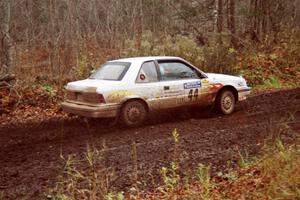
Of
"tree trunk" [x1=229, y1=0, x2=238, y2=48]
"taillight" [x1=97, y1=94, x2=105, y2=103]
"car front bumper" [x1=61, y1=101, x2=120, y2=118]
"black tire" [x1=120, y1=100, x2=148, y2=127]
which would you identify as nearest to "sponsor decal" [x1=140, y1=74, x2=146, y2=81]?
"black tire" [x1=120, y1=100, x2=148, y2=127]

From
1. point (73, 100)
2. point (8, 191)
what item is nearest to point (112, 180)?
point (8, 191)

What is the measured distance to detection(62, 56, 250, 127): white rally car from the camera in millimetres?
9500

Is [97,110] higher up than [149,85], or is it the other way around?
[149,85]

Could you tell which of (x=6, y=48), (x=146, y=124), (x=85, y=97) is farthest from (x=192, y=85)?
(x=6, y=48)

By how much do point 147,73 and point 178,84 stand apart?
80 centimetres

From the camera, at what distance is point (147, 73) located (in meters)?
10.1

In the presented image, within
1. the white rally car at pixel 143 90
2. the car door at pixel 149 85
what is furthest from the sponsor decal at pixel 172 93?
the car door at pixel 149 85

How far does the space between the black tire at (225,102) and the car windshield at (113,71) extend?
8.37 feet

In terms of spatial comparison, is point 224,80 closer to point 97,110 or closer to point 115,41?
point 97,110

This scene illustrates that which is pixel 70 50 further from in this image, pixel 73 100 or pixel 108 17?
pixel 73 100

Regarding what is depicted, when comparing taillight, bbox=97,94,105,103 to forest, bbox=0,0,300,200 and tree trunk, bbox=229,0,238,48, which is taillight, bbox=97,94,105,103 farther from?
tree trunk, bbox=229,0,238,48

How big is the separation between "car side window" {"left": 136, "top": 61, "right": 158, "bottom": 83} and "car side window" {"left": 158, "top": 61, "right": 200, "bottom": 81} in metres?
0.18

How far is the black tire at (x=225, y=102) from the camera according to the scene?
10859 mm

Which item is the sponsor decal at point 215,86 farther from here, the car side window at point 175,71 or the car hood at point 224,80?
the car side window at point 175,71
